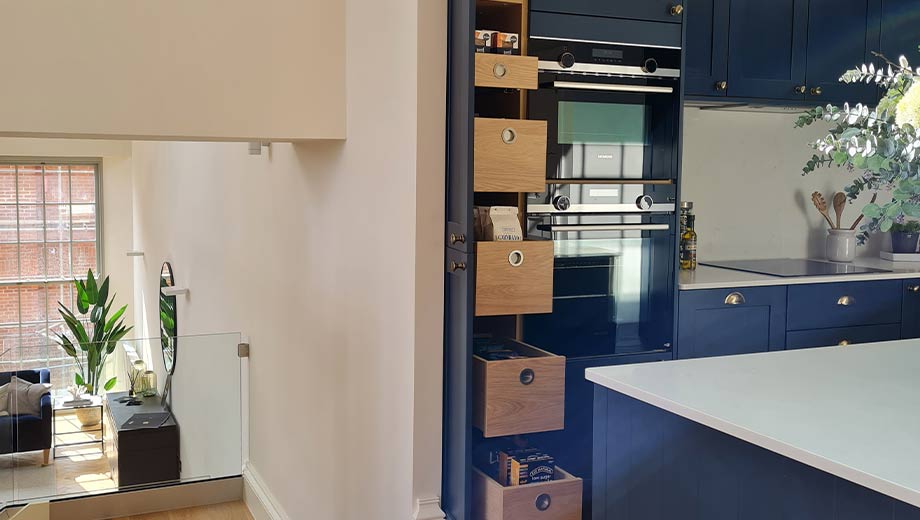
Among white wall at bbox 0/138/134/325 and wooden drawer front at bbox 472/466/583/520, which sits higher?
white wall at bbox 0/138/134/325

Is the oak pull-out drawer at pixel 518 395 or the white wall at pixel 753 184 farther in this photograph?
the white wall at pixel 753 184

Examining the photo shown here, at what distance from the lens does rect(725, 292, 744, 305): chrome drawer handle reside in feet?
10.8

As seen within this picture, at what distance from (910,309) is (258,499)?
3093mm

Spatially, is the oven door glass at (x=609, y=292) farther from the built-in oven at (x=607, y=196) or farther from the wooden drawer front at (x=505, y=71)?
the wooden drawer front at (x=505, y=71)

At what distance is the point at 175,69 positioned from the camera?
9.16 ft

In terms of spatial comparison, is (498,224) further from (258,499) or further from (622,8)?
(258,499)

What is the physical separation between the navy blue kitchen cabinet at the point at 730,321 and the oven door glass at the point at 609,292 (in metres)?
0.11

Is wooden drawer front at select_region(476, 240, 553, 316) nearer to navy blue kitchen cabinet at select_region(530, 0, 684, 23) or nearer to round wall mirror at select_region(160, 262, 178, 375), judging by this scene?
navy blue kitchen cabinet at select_region(530, 0, 684, 23)

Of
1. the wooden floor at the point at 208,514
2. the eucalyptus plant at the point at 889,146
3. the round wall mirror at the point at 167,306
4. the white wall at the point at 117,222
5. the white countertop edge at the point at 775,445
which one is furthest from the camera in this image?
the white wall at the point at 117,222

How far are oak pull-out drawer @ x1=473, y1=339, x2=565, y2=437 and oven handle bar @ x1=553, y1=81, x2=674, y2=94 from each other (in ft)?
2.90

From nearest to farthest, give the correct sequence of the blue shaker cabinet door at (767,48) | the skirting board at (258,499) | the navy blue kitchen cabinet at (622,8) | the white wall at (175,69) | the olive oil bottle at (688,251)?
1. the white wall at (175,69)
2. the navy blue kitchen cabinet at (622,8)
3. the blue shaker cabinet door at (767,48)
4. the olive oil bottle at (688,251)
5. the skirting board at (258,499)

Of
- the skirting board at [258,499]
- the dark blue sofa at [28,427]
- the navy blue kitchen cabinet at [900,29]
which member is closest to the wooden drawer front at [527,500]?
the skirting board at [258,499]

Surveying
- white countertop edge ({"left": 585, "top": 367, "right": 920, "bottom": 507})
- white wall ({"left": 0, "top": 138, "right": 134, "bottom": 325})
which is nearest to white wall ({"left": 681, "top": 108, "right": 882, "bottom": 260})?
white countertop edge ({"left": 585, "top": 367, "right": 920, "bottom": 507})

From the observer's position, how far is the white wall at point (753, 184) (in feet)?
13.3
